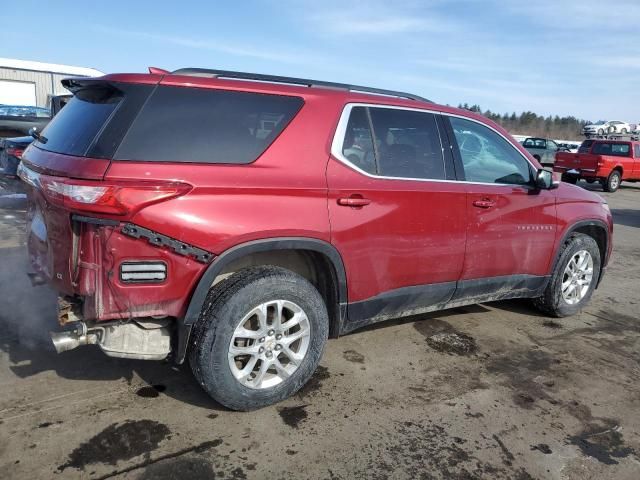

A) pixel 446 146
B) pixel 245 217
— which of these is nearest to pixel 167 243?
pixel 245 217

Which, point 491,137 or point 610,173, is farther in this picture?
point 610,173

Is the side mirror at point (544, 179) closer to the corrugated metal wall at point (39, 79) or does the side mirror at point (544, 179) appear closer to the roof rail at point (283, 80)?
the roof rail at point (283, 80)

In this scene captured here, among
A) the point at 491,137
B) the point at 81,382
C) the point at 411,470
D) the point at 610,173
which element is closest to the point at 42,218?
the point at 81,382

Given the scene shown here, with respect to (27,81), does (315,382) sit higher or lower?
lower

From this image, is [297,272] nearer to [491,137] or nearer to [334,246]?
[334,246]

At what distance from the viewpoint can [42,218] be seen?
291 centimetres

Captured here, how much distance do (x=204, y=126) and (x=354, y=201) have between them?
39.1 inches

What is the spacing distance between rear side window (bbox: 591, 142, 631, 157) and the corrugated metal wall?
118 feet

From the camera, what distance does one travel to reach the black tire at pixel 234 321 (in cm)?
282

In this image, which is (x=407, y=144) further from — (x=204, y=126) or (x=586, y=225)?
(x=586, y=225)

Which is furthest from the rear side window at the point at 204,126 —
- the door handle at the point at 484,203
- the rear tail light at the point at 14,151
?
the rear tail light at the point at 14,151

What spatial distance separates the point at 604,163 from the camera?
18.1m

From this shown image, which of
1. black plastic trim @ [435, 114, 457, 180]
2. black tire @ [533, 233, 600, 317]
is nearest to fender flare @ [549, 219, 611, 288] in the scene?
black tire @ [533, 233, 600, 317]

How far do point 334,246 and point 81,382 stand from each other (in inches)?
71.2
